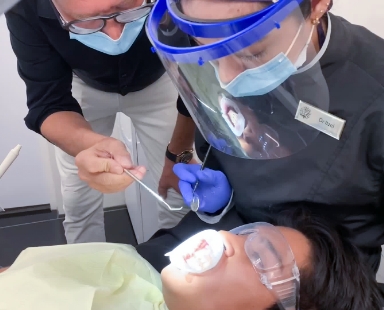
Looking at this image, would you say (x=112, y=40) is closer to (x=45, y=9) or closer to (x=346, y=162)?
(x=45, y=9)

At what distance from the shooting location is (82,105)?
1473 mm

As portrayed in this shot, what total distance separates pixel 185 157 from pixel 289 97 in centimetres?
62

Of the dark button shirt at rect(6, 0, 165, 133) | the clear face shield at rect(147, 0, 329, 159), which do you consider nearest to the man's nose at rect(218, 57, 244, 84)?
→ the clear face shield at rect(147, 0, 329, 159)

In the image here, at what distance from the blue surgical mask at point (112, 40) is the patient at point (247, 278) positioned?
1.60ft

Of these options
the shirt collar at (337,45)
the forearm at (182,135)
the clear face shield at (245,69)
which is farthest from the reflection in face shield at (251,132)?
the forearm at (182,135)

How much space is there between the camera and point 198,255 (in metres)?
0.90

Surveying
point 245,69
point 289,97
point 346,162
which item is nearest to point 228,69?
point 245,69

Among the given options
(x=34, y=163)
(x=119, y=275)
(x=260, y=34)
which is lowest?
(x=34, y=163)

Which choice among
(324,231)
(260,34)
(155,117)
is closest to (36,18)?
(155,117)

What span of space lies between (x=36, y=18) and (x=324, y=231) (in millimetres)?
889

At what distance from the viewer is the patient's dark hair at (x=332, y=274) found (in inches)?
35.2

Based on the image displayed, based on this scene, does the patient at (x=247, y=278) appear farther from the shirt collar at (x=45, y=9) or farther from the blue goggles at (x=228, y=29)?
the shirt collar at (x=45, y=9)

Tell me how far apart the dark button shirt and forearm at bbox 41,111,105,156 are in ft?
0.10

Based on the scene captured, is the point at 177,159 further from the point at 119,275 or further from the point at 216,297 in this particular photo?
the point at 216,297
